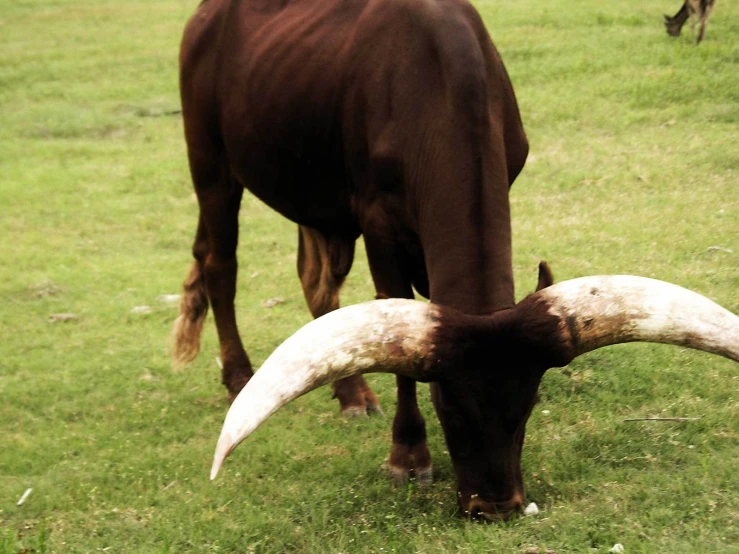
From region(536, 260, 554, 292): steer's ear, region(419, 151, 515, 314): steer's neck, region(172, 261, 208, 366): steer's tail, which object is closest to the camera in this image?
region(419, 151, 515, 314): steer's neck

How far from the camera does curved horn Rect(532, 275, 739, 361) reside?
12.1ft

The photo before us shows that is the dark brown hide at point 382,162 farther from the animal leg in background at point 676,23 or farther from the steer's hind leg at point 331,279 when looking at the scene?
the animal leg in background at point 676,23

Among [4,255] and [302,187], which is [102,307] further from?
[302,187]

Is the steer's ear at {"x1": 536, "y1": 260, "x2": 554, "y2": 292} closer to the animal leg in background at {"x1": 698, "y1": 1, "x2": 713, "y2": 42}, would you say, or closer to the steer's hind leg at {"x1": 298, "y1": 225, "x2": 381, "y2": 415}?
the steer's hind leg at {"x1": 298, "y1": 225, "x2": 381, "y2": 415}

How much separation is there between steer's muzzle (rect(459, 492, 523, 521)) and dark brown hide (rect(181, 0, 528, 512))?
0.03 ft

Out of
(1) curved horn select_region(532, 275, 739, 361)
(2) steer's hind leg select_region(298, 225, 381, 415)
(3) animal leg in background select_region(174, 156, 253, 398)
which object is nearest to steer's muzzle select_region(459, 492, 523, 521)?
(1) curved horn select_region(532, 275, 739, 361)

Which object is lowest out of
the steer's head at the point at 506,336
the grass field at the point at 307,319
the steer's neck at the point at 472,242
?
the grass field at the point at 307,319

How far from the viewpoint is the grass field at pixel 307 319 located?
14.1ft

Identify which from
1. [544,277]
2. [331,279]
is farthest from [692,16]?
[544,277]

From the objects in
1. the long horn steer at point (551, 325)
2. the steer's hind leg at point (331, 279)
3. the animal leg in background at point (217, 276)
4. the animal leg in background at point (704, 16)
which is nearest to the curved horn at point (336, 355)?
the long horn steer at point (551, 325)

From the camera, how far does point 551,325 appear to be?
12.2 feet

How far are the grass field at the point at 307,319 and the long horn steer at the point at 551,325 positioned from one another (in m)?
0.72

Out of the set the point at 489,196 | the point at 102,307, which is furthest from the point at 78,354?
the point at 489,196

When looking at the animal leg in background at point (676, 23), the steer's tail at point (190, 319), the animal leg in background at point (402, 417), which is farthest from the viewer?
the animal leg in background at point (676, 23)
